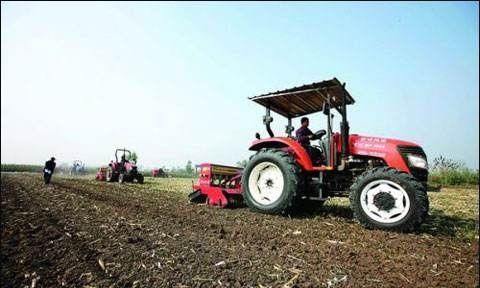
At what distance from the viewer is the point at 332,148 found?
7.23m

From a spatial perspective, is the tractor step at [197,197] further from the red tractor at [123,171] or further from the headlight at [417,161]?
the red tractor at [123,171]

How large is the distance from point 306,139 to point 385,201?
226 cm

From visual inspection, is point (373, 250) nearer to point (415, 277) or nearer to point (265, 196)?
point (415, 277)

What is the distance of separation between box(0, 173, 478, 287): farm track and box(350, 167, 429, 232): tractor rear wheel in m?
0.24

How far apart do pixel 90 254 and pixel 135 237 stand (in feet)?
2.51

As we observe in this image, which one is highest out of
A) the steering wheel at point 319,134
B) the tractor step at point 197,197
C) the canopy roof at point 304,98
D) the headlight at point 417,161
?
the canopy roof at point 304,98

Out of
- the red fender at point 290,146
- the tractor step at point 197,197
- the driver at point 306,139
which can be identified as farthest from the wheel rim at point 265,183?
the tractor step at point 197,197

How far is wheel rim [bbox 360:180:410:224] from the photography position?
605 centimetres

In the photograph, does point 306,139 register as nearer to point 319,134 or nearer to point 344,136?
point 319,134

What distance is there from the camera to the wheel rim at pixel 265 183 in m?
7.83

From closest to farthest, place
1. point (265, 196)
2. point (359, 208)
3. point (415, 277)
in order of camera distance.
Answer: point (415, 277)
point (359, 208)
point (265, 196)

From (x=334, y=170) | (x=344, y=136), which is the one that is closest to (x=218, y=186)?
(x=334, y=170)

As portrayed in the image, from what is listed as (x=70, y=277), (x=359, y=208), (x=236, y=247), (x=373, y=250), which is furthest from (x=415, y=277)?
(x=70, y=277)

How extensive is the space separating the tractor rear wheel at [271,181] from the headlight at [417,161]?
1.87 meters
